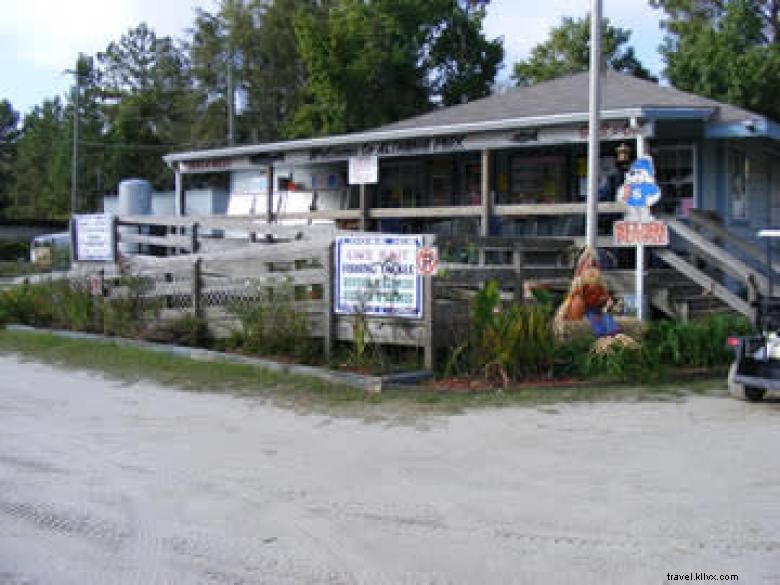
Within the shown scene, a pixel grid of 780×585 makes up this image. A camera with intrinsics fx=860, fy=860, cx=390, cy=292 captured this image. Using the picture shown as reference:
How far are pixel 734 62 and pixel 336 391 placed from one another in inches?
847

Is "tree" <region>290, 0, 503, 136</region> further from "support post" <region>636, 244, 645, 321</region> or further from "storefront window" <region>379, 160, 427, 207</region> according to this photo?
"support post" <region>636, 244, 645, 321</region>

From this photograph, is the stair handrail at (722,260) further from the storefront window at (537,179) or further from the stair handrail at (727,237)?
the storefront window at (537,179)

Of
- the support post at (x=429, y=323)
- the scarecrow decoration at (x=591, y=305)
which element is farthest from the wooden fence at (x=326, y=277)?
the scarecrow decoration at (x=591, y=305)

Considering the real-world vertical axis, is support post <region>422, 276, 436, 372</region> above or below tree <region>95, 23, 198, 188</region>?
below

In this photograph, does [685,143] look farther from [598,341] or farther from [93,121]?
[93,121]

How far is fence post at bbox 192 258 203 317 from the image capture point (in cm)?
1342

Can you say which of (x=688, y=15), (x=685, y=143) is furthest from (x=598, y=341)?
(x=688, y=15)

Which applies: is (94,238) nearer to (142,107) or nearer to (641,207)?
(641,207)

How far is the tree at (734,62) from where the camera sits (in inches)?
1042

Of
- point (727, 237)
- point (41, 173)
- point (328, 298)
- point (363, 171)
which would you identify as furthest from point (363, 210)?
point (41, 173)

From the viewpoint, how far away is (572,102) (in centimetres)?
1639

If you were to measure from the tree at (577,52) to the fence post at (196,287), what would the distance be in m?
23.6

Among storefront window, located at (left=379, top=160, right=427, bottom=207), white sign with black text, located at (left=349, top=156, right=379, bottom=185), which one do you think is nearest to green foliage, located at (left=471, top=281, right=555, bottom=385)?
white sign with black text, located at (left=349, top=156, right=379, bottom=185)

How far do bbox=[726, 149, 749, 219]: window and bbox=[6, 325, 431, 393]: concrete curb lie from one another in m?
8.67
